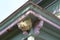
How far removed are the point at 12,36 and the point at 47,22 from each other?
304 mm

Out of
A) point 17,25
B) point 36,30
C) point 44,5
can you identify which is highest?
point 44,5

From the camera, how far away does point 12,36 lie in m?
2.06

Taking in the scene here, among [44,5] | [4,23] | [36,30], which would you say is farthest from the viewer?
[44,5]

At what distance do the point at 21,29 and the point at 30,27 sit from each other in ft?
0.23

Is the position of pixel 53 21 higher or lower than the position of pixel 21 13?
lower

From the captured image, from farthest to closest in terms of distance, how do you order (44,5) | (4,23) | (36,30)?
(44,5) → (4,23) → (36,30)

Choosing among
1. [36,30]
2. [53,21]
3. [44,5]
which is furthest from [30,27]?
[44,5]

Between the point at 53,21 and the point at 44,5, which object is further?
the point at 44,5

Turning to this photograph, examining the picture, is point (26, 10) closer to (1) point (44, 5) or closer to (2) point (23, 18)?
(2) point (23, 18)

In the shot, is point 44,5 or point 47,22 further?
point 44,5

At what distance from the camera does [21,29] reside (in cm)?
195

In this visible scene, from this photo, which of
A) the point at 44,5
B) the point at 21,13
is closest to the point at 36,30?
the point at 21,13

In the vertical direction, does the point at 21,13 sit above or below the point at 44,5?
below

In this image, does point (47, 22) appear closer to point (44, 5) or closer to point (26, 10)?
point (26, 10)
